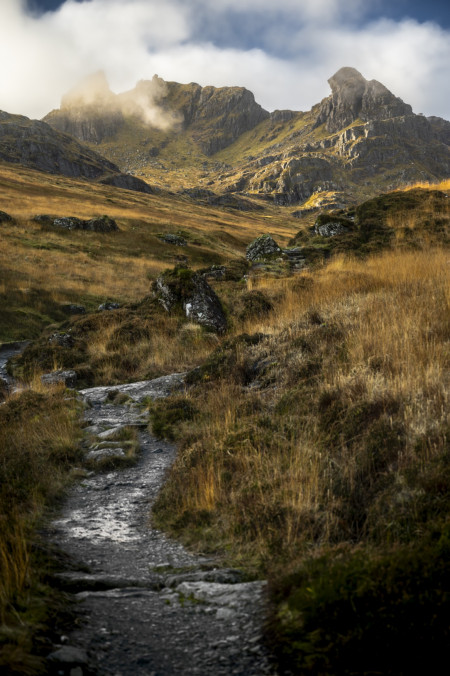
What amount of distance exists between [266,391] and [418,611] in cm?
563

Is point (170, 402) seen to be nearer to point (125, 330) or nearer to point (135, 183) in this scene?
point (125, 330)

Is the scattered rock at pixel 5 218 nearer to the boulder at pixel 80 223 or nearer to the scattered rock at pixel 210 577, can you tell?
the boulder at pixel 80 223

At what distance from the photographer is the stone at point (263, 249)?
79.5 feet

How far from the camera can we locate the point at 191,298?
16.4m

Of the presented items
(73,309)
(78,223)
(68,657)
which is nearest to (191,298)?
(73,309)

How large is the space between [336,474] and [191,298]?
12.5 meters

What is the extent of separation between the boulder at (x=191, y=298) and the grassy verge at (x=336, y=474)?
18.5 ft

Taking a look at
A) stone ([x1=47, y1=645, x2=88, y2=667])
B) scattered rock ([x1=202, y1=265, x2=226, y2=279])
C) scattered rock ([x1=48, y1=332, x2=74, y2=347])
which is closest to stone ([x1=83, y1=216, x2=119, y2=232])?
scattered rock ([x1=202, y1=265, x2=226, y2=279])

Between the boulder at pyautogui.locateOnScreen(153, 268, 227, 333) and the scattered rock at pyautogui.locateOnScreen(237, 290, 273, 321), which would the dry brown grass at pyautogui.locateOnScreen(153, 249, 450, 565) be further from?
the boulder at pyautogui.locateOnScreen(153, 268, 227, 333)

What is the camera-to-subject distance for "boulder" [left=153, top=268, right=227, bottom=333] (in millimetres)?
15508

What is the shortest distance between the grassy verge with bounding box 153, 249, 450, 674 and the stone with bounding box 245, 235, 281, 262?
1468cm

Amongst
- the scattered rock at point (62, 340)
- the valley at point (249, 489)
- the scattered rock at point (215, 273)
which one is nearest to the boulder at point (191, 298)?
the valley at point (249, 489)

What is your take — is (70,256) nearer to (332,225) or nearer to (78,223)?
(78,223)

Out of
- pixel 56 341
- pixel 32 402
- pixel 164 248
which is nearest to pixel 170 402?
pixel 32 402
